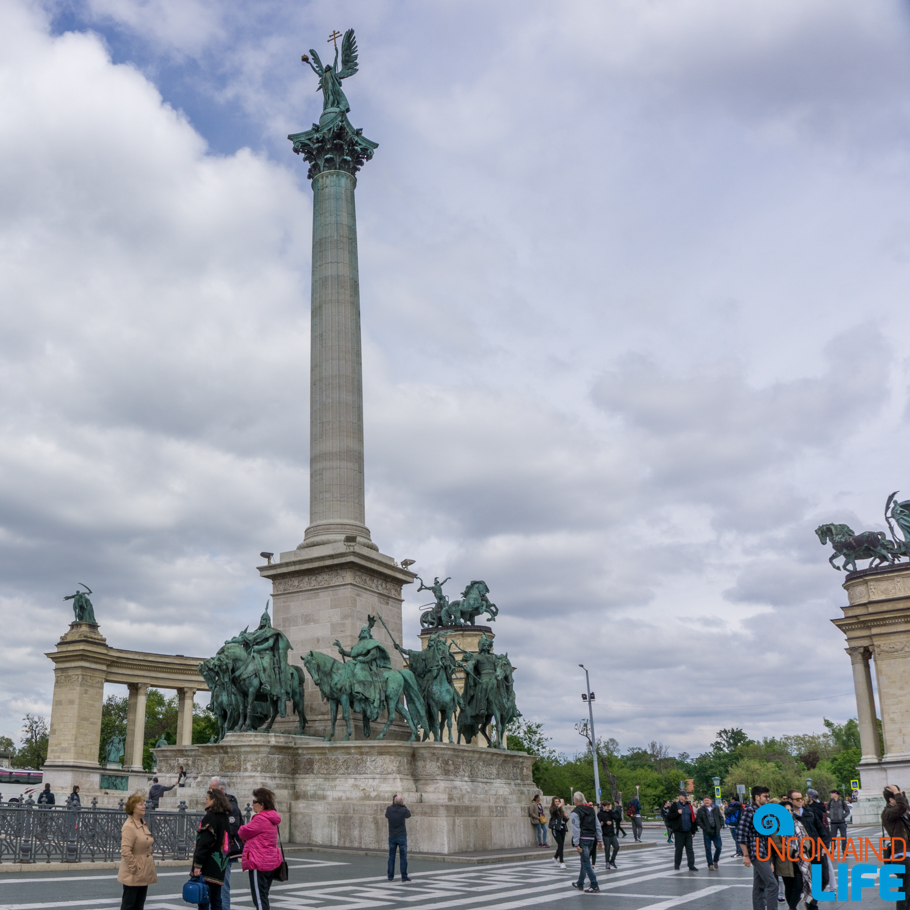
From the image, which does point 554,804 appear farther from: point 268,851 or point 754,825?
point 268,851

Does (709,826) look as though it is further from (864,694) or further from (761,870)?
(864,694)

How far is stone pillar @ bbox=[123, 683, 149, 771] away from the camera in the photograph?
2552 inches

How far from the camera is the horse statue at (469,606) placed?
7012cm

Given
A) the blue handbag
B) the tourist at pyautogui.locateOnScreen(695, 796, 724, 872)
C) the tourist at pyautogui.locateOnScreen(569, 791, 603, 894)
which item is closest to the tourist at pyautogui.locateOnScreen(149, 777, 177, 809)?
the tourist at pyautogui.locateOnScreen(569, 791, 603, 894)

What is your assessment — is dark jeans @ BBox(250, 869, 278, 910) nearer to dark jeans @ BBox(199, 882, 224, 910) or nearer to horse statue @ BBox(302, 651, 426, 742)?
dark jeans @ BBox(199, 882, 224, 910)

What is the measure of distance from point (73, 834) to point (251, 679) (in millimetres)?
8870

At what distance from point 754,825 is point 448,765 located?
16.2 meters

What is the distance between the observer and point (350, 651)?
28547mm

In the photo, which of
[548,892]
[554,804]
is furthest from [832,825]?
[548,892]

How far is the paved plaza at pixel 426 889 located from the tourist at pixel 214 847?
3.59m

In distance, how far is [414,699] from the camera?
93.4 feet

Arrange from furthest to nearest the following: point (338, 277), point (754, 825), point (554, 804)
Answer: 1. point (338, 277)
2. point (554, 804)
3. point (754, 825)

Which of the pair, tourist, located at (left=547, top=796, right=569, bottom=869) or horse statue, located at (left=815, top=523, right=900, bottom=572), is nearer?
tourist, located at (left=547, top=796, right=569, bottom=869)

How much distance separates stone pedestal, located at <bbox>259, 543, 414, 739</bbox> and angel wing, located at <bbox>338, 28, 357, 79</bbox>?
2451 centimetres
